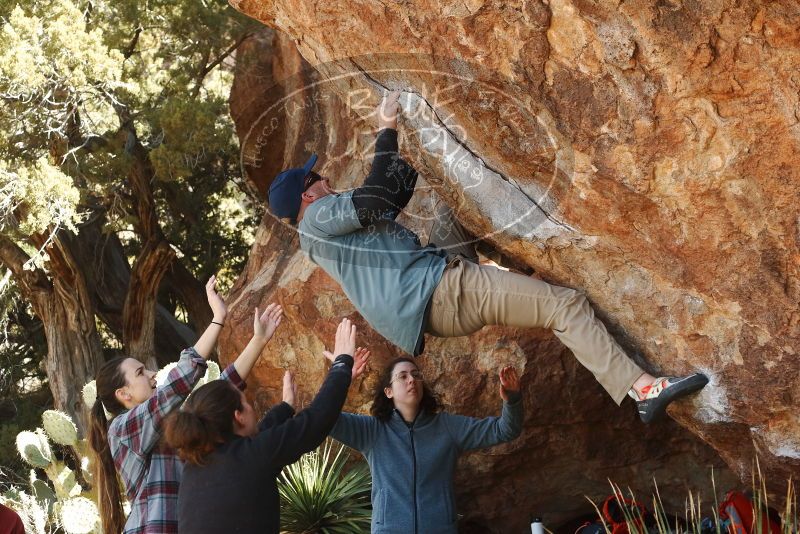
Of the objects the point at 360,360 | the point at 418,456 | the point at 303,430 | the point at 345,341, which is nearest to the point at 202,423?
the point at 303,430

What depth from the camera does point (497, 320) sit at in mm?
5145

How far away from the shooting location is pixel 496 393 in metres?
7.41

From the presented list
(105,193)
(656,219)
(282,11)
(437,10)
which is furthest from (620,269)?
(105,193)

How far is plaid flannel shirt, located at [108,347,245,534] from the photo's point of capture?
15.3 ft

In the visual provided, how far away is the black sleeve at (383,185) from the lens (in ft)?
15.6

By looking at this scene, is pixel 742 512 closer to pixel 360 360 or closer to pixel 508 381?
pixel 508 381

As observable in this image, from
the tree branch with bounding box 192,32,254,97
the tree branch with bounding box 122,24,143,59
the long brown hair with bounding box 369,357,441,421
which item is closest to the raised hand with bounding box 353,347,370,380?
the long brown hair with bounding box 369,357,441,421

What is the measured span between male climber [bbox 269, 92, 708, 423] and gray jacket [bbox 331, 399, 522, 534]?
2.10 ft

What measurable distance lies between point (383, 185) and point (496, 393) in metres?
3.06

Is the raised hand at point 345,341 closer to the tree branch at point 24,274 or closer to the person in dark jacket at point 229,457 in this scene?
the person in dark jacket at point 229,457

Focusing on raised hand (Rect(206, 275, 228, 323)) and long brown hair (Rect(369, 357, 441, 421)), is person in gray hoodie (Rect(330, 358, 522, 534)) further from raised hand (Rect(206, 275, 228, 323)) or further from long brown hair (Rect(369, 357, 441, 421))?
raised hand (Rect(206, 275, 228, 323))

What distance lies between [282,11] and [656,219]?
243 cm

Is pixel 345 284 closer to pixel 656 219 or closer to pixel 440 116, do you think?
pixel 440 116

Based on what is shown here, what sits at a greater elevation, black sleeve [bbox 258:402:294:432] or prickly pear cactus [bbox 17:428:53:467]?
prickly pear cactus [bbox 17:428:53:467]
